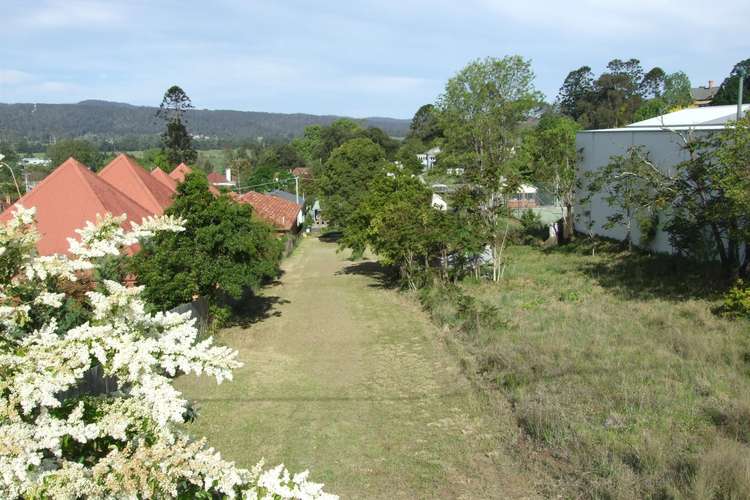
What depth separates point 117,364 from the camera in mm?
3426

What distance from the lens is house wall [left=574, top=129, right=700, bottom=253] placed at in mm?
24219

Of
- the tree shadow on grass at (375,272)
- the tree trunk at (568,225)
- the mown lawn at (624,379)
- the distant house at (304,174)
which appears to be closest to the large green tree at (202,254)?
the mown lawn at (624,379)

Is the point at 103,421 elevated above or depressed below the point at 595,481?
above

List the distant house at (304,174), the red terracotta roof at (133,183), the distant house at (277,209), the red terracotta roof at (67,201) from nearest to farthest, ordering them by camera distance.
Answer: the red terracotta roof at (67,201), the red terracotta roof at (133,183), the distant house at (277,209), the distant house at (304,174)

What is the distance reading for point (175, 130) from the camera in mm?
56469

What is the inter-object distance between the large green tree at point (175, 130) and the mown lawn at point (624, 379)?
43358 mm

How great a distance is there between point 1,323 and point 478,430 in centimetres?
759

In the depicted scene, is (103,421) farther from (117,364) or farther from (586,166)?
(586,166)

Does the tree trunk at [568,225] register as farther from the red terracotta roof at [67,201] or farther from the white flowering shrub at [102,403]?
the white flowering shrub at [102,403]

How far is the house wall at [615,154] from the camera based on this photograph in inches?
953

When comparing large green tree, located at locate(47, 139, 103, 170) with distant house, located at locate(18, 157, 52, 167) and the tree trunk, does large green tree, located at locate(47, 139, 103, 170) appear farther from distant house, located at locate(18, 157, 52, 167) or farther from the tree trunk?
the tree trunk

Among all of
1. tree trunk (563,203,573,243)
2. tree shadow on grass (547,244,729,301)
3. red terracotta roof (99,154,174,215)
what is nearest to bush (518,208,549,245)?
tree trunk (563,203,573,243)

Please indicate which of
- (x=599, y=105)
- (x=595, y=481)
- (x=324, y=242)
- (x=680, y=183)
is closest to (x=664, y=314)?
(x=680, y=183)

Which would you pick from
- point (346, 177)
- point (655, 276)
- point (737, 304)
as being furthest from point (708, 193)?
point (346, 177)
